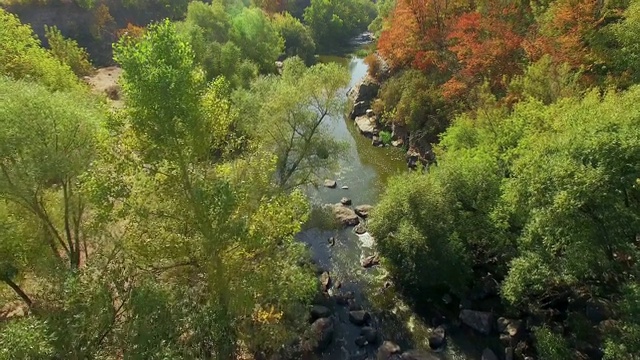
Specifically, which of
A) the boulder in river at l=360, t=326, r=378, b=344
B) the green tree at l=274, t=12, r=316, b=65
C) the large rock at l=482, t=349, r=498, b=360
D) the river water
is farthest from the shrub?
the large rock at l=482, t=349, r=498, b=360

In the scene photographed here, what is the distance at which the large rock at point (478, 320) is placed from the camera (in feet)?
73.6

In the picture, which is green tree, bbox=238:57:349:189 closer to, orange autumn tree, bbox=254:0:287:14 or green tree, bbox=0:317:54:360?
green tree, bbox=0:317:54:360

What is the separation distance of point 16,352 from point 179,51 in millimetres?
10001

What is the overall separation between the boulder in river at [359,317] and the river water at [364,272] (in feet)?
0.96

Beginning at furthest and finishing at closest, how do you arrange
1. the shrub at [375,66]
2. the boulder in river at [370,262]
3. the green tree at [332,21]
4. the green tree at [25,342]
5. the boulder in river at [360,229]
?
the green tree at [332,21]
the shrub at [375,66]
the boulder in river at [360,229]
the boulder in river at [370,262]
the green tree at [25,342]

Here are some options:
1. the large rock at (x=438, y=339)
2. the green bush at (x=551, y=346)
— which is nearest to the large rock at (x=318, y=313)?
the large rock at (x=438, y=339)

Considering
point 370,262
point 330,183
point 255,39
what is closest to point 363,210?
point 330,183

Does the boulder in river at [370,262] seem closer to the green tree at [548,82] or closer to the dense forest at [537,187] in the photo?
the dense forest at [537,187]

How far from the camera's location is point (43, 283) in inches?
582

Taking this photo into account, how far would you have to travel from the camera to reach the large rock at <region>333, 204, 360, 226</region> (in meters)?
32.2

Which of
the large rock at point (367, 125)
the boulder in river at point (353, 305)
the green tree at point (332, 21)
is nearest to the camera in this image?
the boulder in river at point (353, 305)

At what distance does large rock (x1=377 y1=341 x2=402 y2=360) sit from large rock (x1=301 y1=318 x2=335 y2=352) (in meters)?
2.88

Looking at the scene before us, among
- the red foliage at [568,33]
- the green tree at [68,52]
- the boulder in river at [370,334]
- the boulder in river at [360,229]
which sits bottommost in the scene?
the boulder in river at [360,229]

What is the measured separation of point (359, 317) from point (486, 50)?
24.8 m
